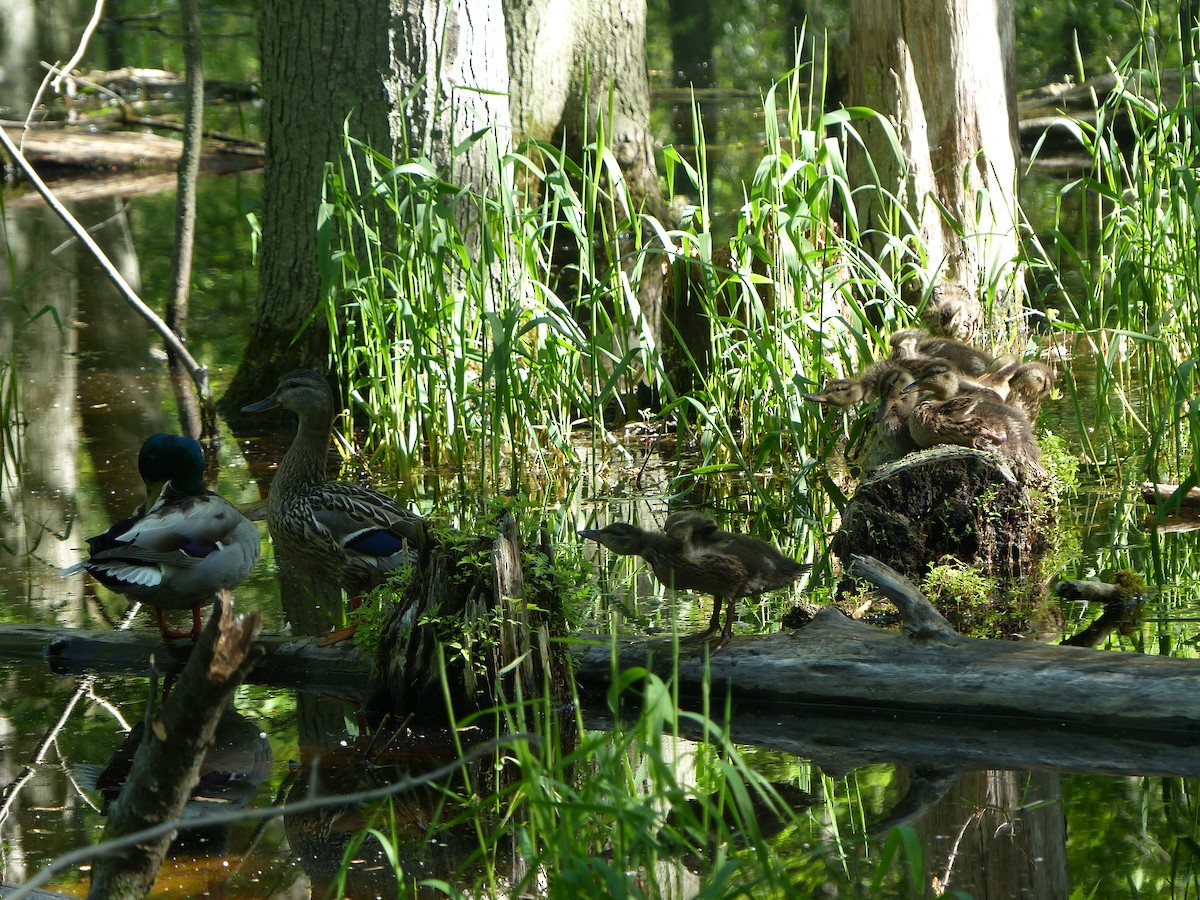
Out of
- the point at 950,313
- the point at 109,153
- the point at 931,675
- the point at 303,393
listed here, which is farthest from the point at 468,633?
the point at 109,153

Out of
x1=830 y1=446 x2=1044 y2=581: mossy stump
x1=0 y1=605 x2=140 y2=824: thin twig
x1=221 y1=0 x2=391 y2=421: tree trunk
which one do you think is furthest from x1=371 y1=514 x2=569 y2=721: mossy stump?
x1=221 y1=0 x2=391 y2=421: tree trunk

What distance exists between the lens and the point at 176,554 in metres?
4.70

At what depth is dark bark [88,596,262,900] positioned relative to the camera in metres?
2.47

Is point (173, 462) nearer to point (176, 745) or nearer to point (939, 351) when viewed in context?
point (176, 745)

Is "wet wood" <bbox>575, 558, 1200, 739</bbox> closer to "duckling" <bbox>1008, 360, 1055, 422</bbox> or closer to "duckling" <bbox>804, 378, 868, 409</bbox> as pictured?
"duckling" <bbox>804, 378, 868, 409</bbox>

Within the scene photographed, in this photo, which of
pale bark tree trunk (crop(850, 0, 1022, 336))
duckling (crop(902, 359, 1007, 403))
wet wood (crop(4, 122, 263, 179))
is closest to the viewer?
duckling (crop(902, 359, 1007, 403))

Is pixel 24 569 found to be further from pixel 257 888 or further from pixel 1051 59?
pixel 1051 59

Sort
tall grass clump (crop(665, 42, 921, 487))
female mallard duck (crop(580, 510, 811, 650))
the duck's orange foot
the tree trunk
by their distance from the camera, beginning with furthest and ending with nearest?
the tree trunk, tall grass clump (crop(665, 42, 921, 487)), the duck's orange foot, female mallard duck (crop(580, 510, 811, 650))

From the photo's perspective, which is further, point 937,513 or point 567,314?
point 567,314

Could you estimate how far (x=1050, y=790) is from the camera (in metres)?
3.65

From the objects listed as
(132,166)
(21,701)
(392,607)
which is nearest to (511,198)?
(392,607)

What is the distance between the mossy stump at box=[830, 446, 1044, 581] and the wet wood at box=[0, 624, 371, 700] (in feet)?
6.13

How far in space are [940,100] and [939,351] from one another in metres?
3.56

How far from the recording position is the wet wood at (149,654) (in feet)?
15.4
